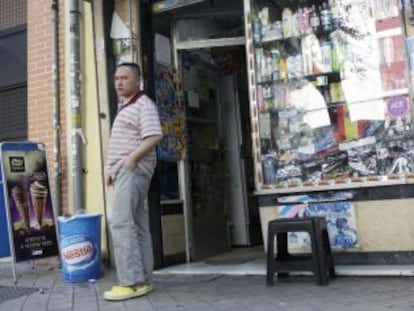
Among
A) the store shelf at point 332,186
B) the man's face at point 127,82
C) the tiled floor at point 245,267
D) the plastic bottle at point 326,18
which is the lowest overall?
the tiled floor at point 245,267

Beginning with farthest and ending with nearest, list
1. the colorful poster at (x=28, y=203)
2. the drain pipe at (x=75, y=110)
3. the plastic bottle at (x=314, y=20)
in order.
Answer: the drain pipe at (x=75, y=110), the colorful poster at (x=28, y=203), the plastic bottle at (x=314, y=20)

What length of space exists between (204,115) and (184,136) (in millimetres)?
763

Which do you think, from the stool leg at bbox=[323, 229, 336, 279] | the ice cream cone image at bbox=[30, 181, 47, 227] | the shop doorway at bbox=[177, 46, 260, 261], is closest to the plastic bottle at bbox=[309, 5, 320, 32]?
the shop doorway at bbox=[177, 46, 260, 261]

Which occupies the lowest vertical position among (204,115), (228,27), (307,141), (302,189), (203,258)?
(203,258)

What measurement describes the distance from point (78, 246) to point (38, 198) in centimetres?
99

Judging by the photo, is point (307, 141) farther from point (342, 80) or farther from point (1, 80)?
point (1, 80)

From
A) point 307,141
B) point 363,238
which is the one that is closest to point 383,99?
point 307,141

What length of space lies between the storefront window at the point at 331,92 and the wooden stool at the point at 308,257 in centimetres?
76

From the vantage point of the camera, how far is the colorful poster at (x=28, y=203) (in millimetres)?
6613

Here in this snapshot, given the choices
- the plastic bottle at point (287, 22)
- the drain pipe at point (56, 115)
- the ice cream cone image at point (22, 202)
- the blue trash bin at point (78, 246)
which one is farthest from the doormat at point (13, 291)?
the plastic bottle at point (287, 22)

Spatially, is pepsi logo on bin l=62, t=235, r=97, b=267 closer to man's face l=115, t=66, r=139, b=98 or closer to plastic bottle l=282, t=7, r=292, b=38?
man's face l=115, t=66, r=139, b=98

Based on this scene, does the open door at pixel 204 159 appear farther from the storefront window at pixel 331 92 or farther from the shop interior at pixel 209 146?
the storefront window at pixel 331 92

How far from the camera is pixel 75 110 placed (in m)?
7.15

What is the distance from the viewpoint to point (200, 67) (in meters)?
7.91
